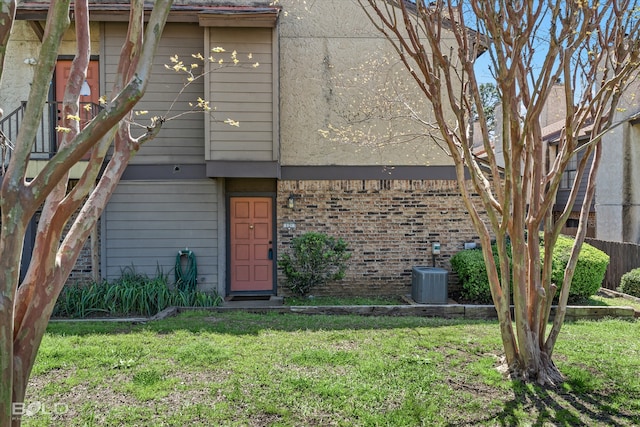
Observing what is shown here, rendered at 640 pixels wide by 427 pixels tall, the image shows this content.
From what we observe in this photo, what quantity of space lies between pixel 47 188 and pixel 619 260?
1144cm

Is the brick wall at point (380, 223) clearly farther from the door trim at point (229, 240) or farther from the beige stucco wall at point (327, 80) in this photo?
the beige stucco wall at point (327, 80)

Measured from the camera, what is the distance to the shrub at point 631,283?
8547 mm

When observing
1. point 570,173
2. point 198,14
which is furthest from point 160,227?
point 570,173

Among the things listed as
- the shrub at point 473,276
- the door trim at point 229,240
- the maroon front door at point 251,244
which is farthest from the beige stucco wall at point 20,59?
the shrub at point 473,276

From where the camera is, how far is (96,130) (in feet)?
6.95

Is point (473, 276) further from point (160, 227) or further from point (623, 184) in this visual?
point (623, 184)

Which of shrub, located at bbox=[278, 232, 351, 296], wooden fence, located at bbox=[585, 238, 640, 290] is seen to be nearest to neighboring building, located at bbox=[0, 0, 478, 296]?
shrub, located at bbox=[278, 232, 351, 296]

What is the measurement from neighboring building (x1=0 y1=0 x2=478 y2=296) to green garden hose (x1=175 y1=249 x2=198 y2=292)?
144 mm

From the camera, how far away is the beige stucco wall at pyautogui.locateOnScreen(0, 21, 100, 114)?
824 cm

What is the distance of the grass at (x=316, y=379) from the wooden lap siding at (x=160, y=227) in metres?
2.85

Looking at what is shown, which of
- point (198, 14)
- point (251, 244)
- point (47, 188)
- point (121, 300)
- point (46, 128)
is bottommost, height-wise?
point (121, 300)

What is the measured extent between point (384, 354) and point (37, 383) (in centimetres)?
329

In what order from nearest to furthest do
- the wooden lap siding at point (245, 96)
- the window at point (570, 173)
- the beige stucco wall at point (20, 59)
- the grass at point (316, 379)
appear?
the grass at point (316, 379), the wooden lap siding at point (245, 96), the beige stucco wall at point (20, 59), the window at point (570, 173)

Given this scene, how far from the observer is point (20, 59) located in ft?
27.1
